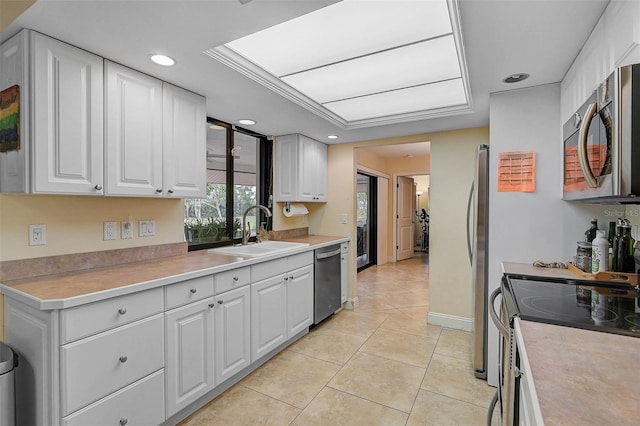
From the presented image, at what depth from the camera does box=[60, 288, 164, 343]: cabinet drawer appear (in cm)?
136

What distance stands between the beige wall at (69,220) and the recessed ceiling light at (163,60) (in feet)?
3.11

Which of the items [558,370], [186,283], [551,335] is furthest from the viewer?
[186,283]

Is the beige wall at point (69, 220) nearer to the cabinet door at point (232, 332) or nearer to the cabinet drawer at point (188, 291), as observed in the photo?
the cabinet drawer at point (188, 291)

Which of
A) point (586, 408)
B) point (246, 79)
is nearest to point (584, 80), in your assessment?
point (586, 408)

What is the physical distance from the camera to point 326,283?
3.45 meters

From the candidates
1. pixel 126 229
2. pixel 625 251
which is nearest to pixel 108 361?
pixel 126 229

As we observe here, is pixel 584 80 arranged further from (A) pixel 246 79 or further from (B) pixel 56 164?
(B) pixel 56 164

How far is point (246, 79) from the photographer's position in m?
2.05

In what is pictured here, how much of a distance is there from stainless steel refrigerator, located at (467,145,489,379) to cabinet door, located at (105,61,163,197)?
233 centimetres

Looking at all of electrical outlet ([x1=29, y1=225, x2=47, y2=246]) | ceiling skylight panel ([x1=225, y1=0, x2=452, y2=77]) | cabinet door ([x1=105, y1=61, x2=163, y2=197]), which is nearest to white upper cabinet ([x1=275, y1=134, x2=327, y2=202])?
ceiling skylight panel ([x1=225, y1=0, x2=452, y2=77])

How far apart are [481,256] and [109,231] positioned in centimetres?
270

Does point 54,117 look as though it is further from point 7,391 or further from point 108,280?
point 7,391

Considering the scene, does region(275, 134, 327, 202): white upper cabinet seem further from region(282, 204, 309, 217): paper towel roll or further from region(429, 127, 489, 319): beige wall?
region(429, 127, 489, 319): beige wall

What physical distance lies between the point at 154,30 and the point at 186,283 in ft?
4.46
